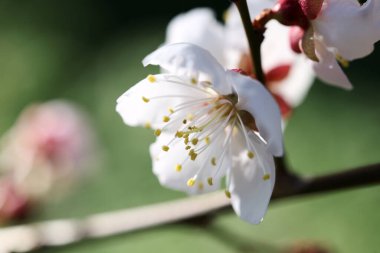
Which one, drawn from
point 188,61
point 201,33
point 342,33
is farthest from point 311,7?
point 201,33

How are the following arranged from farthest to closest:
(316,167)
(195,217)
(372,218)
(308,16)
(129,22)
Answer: (129,22)
(316,167)
(372,218)
(195,217)
(308,16)

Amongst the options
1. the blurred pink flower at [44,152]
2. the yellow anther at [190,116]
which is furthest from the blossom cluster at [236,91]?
the blurred pink flower at [44,152]

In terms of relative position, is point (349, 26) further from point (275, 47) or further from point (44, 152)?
point (44, 152)

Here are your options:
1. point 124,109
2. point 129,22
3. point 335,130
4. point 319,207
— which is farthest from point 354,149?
point 124,109

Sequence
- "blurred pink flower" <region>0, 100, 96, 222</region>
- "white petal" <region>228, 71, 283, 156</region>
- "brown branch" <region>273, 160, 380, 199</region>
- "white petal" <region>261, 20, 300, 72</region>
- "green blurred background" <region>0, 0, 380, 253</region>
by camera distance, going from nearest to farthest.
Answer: "white petal" <region>228, 71, 283, 156</region> → "brown branch" <region>273, 160, 380, 199</region> → "white petal" <region>261, 20, 300, 72</region> → "blurred pink flower" <region>0, 100, 96, 222</region> → "green blurred background" <region>0, 0, 380, 253</region>

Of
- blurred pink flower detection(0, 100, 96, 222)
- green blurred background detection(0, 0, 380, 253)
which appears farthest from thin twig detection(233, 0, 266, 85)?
green blurred background detection(0, 0, 380, 253)

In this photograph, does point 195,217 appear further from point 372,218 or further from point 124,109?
point 372,218

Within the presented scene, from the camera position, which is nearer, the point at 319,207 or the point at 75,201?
the point at 319,207

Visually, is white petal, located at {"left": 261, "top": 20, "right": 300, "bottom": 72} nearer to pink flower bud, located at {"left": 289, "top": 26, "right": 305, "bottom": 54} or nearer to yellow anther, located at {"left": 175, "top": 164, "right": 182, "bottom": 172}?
pink flower bud, located at {"left": 289, "top": 26, "right": 305, "bottom": 54}
